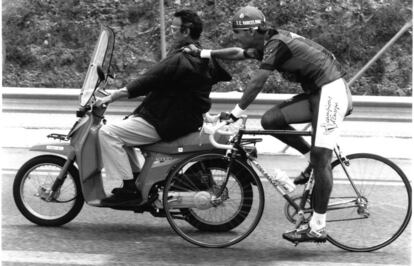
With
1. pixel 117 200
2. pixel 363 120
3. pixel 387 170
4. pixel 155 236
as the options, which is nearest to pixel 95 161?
pixel 117 200

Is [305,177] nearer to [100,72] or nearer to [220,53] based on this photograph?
[220,53]

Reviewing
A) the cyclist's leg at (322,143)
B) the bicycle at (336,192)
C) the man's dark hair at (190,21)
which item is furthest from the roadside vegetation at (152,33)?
the cyclist's leg at (322,143)

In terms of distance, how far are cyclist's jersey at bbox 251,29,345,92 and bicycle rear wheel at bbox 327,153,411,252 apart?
63 centimetres

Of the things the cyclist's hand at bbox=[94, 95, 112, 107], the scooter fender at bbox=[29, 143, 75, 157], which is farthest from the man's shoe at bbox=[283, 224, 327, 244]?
the scooter fender at bbox=[29, 143, 75, 157]

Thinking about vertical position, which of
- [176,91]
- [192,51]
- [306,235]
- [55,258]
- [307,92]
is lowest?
[55,258]

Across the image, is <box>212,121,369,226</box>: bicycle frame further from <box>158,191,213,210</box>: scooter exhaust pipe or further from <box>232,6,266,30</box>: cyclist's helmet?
<box>232,6,266,30</box>: cyclist's helmet

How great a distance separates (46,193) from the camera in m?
5.62

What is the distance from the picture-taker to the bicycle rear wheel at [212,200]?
529 cm

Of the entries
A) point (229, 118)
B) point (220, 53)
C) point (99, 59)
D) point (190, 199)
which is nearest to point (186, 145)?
point (190, 199)

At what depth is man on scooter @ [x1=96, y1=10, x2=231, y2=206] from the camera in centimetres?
535

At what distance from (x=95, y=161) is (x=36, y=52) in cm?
730

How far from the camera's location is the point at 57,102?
30.9ft

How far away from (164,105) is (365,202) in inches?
63.4

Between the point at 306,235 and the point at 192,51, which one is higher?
the point at 192,51
